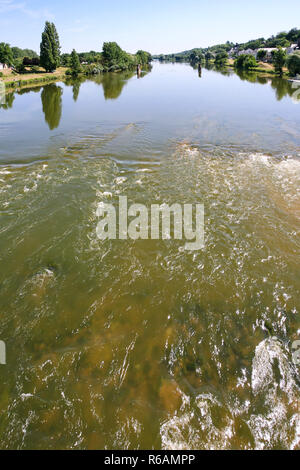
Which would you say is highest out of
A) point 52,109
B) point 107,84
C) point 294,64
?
point 294,64

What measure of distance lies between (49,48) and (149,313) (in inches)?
4089

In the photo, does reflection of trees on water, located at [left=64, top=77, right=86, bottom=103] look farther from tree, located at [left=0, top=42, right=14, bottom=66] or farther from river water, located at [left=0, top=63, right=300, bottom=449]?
river water, located at [left=0, top=63, right=300, bottom=449]

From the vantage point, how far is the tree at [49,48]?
79.2 metres

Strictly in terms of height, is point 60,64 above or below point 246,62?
below

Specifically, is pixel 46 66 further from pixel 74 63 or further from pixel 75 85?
pixel 75 85

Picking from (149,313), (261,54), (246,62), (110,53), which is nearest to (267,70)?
(246,62)

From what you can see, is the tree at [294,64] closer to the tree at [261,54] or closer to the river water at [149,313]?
the tree at [261,54]

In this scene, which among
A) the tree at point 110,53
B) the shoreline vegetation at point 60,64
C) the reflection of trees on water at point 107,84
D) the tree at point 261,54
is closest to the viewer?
the reflection of trees on water at point 107,84

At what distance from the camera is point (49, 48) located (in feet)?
261

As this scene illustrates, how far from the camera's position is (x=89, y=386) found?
5266mm

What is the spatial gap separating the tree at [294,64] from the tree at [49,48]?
75371 millimetres

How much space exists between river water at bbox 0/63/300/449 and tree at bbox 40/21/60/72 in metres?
88.2

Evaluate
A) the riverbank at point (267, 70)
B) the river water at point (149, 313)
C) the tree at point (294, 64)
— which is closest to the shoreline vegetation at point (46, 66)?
the riverbank at point (267, 70)

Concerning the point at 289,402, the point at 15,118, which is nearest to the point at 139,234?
the point at 289,402
